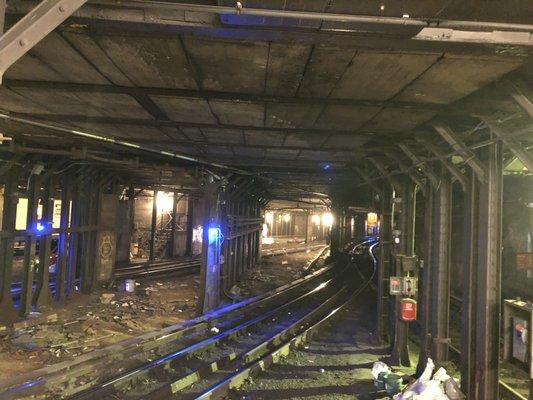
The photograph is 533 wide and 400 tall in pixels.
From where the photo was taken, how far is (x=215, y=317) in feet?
36.3

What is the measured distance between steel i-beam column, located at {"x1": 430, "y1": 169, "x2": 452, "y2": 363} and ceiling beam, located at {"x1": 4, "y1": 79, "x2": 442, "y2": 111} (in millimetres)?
2804

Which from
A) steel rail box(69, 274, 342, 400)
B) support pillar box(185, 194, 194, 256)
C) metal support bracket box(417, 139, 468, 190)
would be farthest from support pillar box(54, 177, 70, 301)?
support pillar box(185, 194, 194, 256)

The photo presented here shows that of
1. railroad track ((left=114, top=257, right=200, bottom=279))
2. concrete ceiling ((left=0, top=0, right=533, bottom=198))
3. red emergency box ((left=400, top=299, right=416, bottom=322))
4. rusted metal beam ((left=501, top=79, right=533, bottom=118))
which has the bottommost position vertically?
railroad track ((left=114, top=257, right=200, bottom=279))

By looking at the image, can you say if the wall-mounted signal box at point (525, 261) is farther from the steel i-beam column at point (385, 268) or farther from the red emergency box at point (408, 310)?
the steel i-beam column at point (385, 268)

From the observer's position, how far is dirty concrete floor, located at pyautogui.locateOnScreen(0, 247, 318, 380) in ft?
26.3

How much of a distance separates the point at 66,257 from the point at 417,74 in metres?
12.2

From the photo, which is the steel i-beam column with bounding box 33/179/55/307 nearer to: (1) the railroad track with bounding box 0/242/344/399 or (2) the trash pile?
(1) the railroad track with bounding box 0/242/344/399

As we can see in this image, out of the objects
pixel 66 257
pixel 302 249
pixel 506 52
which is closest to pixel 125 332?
pixel 66 257

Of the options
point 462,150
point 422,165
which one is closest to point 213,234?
point 422,165

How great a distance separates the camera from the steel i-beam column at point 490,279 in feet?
18.2

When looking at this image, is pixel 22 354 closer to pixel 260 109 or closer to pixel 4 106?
pixel 4 106

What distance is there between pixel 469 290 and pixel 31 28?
21.5 feet

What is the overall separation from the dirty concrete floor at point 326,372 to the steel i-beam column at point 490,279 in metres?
A: 1.91

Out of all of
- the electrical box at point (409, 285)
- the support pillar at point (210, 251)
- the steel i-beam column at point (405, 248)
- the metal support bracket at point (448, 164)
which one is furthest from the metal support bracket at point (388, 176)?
the support pillar at point (210, 251)
